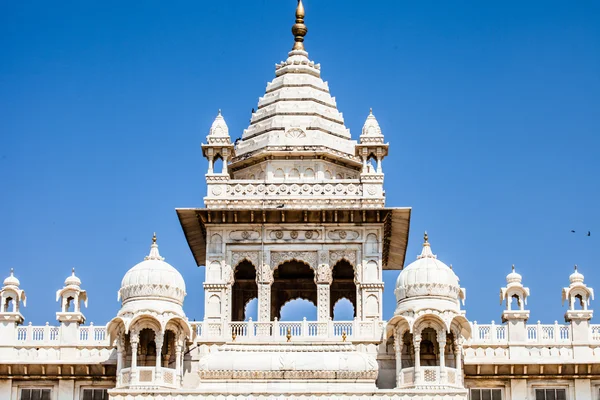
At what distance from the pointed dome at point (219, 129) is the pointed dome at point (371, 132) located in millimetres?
5195

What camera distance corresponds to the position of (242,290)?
73.5m

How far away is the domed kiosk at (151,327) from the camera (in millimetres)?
62938

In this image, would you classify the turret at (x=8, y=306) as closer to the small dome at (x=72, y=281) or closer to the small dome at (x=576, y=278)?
the small dome at (x=72, y=281)

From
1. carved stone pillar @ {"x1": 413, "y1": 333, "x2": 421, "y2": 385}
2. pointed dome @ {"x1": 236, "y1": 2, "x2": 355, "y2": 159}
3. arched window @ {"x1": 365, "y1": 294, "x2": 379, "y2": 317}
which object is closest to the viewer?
carved stone pillar @ {"x1": 413, "y1": 333, "x2": 421, "y2": 385}

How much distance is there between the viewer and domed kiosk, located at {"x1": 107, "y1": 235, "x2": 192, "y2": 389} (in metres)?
62.9

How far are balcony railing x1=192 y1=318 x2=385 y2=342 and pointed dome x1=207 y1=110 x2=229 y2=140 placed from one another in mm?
8035

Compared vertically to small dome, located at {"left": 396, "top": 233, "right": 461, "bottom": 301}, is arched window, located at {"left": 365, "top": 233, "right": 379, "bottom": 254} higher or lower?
higher

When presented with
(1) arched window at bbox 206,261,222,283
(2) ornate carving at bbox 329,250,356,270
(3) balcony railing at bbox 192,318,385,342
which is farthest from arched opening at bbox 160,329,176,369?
(2) ornate carving at bbox 329,250,356,270

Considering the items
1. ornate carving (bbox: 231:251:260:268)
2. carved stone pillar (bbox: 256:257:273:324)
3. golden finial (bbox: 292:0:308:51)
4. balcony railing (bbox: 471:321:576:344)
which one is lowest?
balcony railing (bbox: 471:321:576:344)

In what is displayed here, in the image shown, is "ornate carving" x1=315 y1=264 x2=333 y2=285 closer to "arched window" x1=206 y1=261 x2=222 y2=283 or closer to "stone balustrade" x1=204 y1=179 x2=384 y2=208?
"stone balustrade" x1=204 y1=179 x2=384 y2=208

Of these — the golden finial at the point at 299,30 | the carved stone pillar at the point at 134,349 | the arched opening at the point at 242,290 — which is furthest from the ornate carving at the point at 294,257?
the golden finial at the point at 299,30

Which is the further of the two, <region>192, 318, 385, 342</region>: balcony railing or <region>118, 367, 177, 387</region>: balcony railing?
<region>192, 318, 385, 342</region>: balcony railing

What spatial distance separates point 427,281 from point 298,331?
5.47 metres

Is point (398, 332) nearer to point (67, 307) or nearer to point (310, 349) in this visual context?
point (310, 349)
